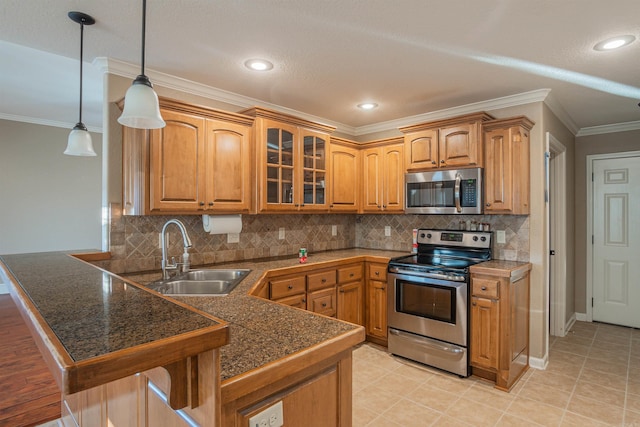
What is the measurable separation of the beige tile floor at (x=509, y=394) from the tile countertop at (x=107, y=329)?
1999 millimetres

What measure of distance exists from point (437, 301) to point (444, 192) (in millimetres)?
1048

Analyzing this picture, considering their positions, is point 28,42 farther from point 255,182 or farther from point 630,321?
point 630,321

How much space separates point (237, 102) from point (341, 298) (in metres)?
2.16

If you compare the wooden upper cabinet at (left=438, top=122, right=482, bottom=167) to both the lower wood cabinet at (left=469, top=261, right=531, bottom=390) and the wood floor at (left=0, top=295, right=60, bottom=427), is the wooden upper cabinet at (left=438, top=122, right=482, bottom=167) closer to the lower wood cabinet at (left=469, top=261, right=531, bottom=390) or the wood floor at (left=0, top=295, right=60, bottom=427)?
the lower wood cabinet at (left=469, top=261, right=531, bottom=390)

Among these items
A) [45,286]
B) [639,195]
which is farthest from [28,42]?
[639,195]

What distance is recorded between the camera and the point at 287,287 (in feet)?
9.83

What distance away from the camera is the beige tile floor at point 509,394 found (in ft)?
7.88

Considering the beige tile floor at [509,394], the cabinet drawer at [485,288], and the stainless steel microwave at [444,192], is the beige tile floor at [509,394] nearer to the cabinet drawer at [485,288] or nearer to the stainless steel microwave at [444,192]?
the cabinet drawer at [485,288]

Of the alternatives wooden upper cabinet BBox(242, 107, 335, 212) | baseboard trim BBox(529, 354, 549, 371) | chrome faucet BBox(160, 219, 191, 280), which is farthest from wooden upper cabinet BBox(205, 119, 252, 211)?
baseboard trim BBox(529, 354, 549, 371)

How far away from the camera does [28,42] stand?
7.40 ft

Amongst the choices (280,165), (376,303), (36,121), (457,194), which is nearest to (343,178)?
(280,165)

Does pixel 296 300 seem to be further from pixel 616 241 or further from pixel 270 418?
pixel 616 241

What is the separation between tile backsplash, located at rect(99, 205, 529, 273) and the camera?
2.67m

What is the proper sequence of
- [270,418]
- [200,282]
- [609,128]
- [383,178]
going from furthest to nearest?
[609,128]
[383,178]
[200,282]
[270,418]
